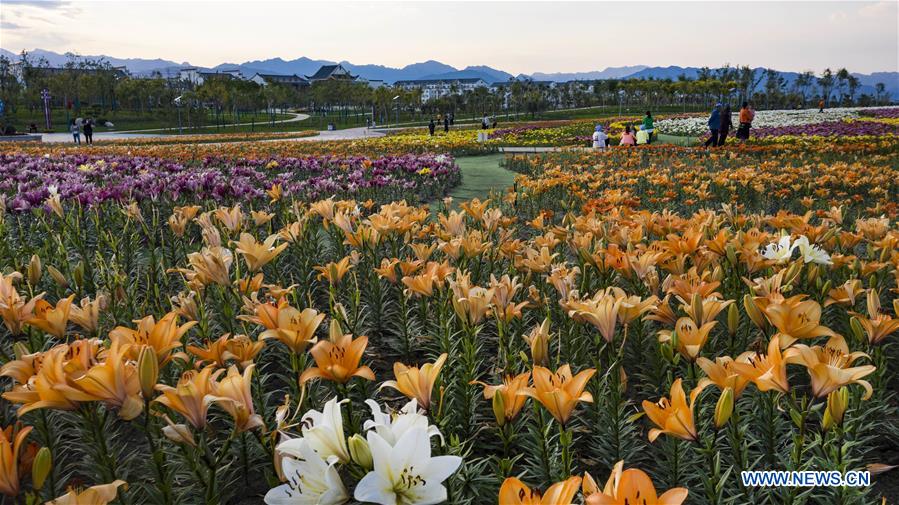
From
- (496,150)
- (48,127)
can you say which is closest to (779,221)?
(496,150)

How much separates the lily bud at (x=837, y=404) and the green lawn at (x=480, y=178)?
6.96 metres

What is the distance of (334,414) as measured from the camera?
1345mm

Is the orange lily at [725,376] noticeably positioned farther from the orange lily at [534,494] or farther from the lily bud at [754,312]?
the orange lily at [534,494]

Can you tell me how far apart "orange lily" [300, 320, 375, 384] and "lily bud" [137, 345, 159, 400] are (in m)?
0.38

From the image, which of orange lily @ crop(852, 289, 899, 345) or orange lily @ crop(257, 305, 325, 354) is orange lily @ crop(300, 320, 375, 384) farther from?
orange lily @ crop(852, 289, 899, 345)

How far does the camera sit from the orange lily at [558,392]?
1538 mm

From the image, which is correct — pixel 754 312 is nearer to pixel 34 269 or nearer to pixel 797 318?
pixel 797 318

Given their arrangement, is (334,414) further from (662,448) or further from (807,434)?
(807,434)

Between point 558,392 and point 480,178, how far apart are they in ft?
40.5

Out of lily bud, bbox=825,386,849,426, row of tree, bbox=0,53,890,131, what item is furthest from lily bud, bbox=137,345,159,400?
row of tree, bbox=0,53,890,131

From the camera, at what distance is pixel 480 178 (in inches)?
538

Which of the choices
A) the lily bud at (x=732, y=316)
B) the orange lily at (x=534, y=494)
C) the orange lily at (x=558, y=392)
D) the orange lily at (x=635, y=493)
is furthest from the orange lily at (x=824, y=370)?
the orange lily at (x=534, y=494)

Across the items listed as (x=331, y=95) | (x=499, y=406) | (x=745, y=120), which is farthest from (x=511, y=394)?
(x=331, y=95)

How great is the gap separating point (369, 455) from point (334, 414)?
12cm
